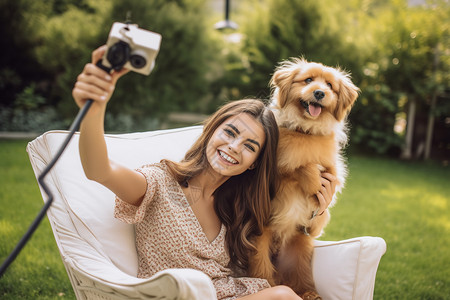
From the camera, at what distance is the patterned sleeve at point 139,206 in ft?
5.23

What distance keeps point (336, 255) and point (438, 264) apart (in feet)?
6.60

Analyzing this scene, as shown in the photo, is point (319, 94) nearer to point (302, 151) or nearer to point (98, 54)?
point (302, 151)

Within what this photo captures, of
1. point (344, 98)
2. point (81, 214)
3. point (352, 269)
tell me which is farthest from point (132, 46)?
point (352, 269)

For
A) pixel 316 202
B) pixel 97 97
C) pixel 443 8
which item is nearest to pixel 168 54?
pixel 443 8

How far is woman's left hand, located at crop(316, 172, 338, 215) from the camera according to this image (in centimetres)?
194

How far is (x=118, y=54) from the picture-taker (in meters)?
0.98

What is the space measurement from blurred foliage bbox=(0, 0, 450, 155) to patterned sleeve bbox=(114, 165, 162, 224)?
556 cm

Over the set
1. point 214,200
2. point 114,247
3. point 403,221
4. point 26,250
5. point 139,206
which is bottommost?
point 403,221

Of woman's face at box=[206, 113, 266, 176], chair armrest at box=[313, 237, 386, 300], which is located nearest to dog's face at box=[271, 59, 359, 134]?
woman's face at box=[206, 113, 266, 176]

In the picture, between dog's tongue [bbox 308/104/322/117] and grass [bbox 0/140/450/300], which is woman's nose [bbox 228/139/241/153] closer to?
dog's tongue [bbox 308/104/322/117]

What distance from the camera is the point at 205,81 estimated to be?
777 centimetres

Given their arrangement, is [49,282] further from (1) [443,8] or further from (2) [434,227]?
(1) [443,8]

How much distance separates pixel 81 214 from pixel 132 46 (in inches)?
38.3

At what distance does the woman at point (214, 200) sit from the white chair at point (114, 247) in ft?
0.50
